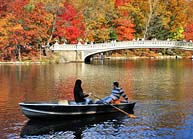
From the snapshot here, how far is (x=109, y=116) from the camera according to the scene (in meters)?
21.9

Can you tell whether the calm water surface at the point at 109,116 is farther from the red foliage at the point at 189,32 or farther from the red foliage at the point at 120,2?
the red foliage at the point at 189,32

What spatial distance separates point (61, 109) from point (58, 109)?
148 millimetres

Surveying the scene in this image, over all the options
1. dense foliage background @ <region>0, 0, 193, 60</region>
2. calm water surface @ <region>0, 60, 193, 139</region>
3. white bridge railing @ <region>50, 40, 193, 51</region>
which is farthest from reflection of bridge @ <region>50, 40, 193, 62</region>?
calm water surface @ <region>0, 60, 193, 139</region>

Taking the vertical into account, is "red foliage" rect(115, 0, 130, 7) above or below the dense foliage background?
above

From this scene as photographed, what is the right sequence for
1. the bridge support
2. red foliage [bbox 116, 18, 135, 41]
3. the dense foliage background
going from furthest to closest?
1. red foliage [bbox 116, 18, 135, 41]
2. the bridge support
3. the dense foliage background

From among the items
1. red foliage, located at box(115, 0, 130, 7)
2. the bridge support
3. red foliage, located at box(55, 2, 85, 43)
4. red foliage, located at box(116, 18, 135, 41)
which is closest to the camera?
the bridge support

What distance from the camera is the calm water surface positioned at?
730 inches

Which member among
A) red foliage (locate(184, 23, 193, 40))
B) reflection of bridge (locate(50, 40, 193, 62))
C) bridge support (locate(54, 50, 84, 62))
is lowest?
bridge support (locate(54, 50, 84, 62))

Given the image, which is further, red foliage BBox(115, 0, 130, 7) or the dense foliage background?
red foliage BBox(115, 0, 130, 7)

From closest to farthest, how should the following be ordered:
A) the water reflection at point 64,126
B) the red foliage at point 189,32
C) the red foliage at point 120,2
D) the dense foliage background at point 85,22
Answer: the water reflection at point 64,126 < the dense foliage background at point 85,22 < the red foliage at point 120,2 < the red foliage at point 189,32

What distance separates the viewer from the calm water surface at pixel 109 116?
18547 mm

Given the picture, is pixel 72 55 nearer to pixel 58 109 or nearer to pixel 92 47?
pixel 92 47

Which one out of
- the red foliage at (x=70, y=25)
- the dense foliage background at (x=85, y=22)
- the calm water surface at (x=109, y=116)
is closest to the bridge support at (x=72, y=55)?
the dense foliage background at (x=85, y=22)

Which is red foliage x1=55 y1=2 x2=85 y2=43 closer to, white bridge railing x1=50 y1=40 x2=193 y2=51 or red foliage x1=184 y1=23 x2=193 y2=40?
white bridge railing x1=50 y1=40 x2=193 y2=51
